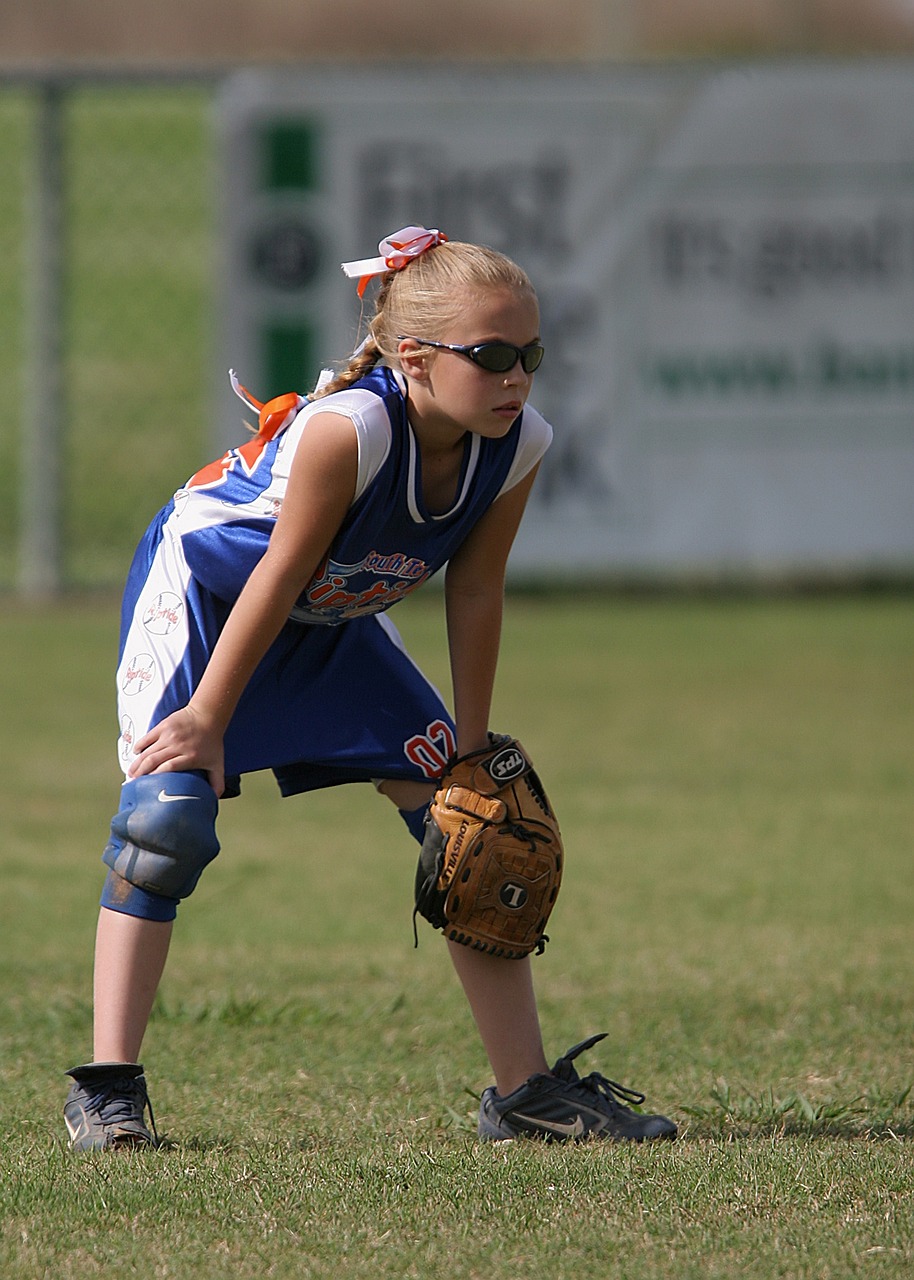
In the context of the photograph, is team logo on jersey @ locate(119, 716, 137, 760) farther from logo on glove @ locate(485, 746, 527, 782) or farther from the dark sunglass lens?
the dark sunglass lens

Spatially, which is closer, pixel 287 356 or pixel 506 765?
pixel 506 765

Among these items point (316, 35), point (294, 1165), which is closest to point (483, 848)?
point (294, 1165)

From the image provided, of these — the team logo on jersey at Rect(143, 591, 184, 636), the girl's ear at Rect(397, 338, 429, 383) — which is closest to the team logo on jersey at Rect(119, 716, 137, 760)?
the team logo on jersey at Rect(143, 591, 184, 636)

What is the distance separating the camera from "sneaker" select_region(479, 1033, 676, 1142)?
316 centimetres

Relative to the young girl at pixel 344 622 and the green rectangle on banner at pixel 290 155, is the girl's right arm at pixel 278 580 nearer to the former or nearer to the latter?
the young girl at pixel 344 622

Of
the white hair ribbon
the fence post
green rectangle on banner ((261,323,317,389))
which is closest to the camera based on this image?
the white hair ribbon

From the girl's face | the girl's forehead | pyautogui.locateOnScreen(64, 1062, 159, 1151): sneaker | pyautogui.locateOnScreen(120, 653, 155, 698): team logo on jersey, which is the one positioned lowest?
pyautogui.locateOnScreen(64, 1062, 159, 1151): sneaker

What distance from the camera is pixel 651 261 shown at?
10.6 m

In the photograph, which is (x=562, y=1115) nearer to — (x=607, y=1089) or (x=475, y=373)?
(x=607, y=1089)

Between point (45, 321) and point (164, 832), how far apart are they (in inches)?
320

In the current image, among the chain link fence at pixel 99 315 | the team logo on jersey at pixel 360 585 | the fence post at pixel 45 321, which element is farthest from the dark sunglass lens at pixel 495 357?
the fence post at pixel 45 321

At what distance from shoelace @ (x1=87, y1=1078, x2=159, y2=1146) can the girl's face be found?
48.4 inches

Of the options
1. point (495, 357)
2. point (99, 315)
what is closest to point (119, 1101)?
point (495, 357)

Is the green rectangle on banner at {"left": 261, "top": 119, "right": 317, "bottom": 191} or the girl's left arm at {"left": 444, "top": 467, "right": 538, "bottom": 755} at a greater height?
the green rectangle on banner at {"left": 261, "top": 119, "right": 317, "bottom": 191}
